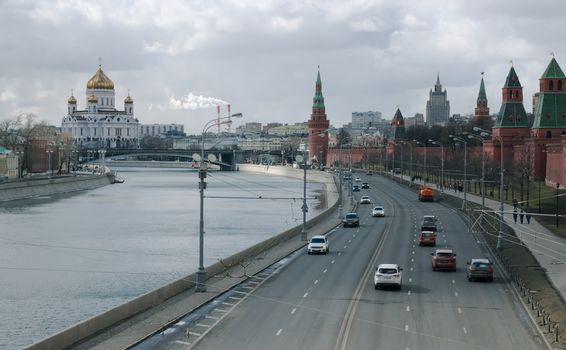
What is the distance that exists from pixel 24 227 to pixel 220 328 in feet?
171

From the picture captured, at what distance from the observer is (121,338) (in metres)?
26.5

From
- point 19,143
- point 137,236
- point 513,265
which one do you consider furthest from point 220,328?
point 19,143

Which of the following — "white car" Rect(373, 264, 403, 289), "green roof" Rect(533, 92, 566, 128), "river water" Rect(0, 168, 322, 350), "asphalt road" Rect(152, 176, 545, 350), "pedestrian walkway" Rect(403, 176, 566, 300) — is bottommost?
"river water" Rect(0, 168, 322, 350)

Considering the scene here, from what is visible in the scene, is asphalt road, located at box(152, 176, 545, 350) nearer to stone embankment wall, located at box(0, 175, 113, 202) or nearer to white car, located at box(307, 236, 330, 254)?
white car, located at box(307, 236, 330, 254)

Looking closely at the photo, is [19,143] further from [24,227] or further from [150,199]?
[24,227]

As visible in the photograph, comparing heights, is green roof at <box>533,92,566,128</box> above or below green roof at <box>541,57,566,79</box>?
below

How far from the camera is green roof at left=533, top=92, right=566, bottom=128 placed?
10519 centimetres

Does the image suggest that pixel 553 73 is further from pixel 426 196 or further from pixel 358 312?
pixel 358 312

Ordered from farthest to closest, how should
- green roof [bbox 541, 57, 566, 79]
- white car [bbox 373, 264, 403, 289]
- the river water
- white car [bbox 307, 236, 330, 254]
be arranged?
green roof [bbox 541, 57, 566, 79]
white car [bbox 307, 236, 330, 254]
the river water
white car [bbox 373, 264, 403, 289]

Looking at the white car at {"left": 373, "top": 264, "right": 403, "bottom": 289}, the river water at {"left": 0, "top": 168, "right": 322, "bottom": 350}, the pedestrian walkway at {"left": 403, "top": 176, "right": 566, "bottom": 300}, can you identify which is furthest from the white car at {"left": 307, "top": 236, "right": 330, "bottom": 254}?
the white car at {"left": 373, "top": 264, "right": 403, "bottom": 289}

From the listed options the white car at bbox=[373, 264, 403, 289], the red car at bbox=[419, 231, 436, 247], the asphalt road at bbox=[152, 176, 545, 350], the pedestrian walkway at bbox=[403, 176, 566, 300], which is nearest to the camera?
the asphalt road at bbox=[152, 176, 545, 350]

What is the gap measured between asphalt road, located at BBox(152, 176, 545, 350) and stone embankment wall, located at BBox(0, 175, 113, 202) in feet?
227

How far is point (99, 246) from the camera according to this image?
6347 cm

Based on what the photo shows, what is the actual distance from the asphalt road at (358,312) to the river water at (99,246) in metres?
6.97
